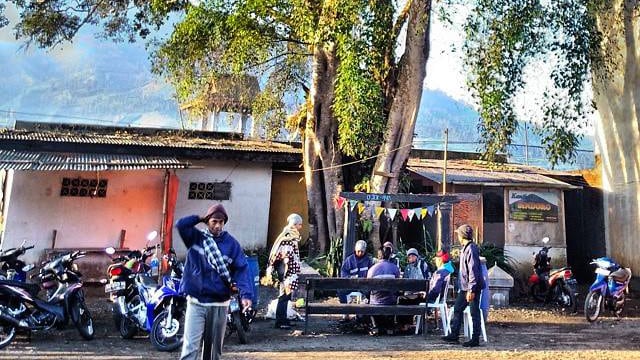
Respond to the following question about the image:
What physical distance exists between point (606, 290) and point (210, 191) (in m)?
9.15

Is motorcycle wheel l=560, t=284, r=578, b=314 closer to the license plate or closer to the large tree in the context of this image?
the large tree

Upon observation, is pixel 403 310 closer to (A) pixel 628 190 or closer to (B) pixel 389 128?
(B) pixel 389 128

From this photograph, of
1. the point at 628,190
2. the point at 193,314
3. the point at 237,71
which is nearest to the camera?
the point at 193,314

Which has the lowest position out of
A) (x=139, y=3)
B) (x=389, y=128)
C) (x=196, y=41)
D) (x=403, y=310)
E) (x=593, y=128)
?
(x=403, y=310)

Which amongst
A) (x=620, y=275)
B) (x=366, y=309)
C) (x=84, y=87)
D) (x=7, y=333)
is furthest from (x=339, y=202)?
(x=84, y=87)

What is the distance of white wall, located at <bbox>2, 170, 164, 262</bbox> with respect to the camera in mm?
11141

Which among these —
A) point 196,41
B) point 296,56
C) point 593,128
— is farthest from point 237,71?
point 593,128

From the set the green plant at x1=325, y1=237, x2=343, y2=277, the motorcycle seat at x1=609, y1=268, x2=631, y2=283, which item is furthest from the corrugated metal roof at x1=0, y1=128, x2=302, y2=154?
the motorcycle seat at x1=609, y1=268, x2=631, y2=283

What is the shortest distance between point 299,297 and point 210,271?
4.66 m

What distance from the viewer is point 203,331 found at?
4336mm

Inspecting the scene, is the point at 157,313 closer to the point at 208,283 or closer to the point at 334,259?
the point at 208,283

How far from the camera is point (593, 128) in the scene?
14641mm

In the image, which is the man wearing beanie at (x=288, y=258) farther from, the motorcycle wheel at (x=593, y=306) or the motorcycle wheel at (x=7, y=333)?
the motorcycle wheel at (x=593, y=306)

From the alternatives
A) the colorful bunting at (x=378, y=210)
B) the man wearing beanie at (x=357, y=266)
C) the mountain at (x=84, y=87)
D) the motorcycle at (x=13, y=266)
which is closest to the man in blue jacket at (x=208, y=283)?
the man wearing beanie at (x=357, y=266)
